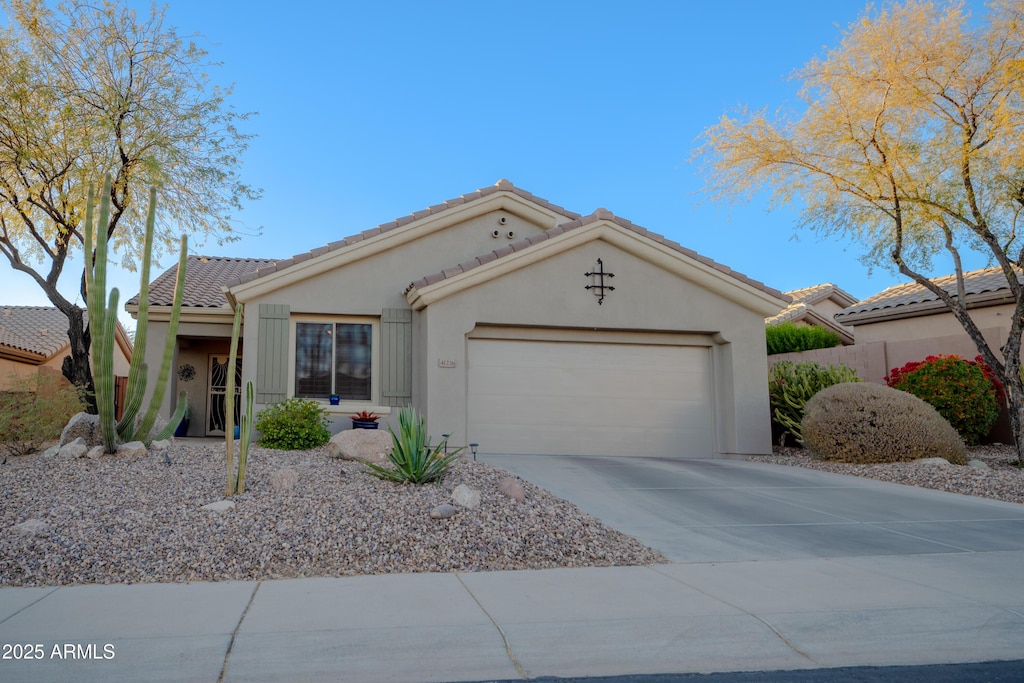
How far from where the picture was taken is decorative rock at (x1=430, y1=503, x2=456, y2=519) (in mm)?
7441

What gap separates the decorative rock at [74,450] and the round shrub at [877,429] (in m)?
10.7

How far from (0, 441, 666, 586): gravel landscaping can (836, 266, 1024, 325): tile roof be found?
14.8 metres

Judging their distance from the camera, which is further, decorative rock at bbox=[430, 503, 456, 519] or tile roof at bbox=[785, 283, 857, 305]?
tile roof at bbox=[785, 283, 857, 305]

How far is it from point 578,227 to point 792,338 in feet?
39.1

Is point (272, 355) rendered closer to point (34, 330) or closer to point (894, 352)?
point (894, 352)

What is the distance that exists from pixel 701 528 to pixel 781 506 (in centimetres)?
170

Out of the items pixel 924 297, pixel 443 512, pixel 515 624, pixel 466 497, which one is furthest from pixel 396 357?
pixel 924 297

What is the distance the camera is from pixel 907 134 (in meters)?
13.5

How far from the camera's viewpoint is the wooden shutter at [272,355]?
13.6 meters

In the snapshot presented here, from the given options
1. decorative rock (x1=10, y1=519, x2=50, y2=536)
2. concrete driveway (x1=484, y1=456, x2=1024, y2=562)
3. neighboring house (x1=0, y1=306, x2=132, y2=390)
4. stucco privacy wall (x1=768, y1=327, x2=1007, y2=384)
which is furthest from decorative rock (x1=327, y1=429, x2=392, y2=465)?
neighboring house (x1=0, y1=306, x2=132, y2=390)

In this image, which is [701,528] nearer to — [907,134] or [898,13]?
[907,134]

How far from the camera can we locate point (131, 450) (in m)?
9.54

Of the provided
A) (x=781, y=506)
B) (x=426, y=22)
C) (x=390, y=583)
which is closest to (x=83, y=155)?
(x=426, y=22)

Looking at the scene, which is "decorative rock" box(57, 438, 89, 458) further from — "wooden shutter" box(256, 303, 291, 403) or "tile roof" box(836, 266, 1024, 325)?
"tile roof" box(836, 266, 1024, 325)
